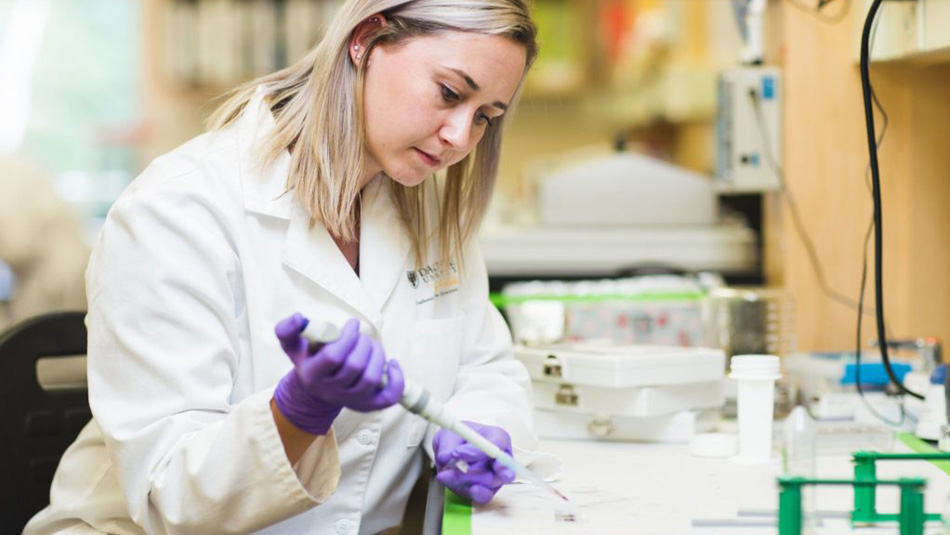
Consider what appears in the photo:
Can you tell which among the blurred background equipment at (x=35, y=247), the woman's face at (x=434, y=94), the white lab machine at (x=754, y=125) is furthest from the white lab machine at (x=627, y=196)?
the woman's face at (x=434, y=94)

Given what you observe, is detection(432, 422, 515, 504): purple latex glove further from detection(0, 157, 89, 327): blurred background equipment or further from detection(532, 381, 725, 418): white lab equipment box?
detection(0, 157, 89, 327): blurred background equipment

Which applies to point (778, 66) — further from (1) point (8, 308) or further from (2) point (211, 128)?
(1) point (8, 308)

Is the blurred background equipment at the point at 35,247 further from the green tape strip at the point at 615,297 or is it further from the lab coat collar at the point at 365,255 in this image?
the lab coat collar at the point at 365,255

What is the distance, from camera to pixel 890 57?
1.92 metres

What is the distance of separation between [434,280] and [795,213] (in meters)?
0.93

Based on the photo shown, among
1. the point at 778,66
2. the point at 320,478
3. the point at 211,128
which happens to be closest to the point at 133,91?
the point at 778,66

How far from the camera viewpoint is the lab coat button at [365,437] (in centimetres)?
144

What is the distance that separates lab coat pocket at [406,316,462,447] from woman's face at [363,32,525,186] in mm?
225

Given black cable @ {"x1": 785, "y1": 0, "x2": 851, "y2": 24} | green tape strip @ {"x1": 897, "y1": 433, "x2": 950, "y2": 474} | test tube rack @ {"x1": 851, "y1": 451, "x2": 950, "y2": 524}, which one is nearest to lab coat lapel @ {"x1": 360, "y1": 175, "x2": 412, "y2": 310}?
test tube rack @ {"x1": 851, "y1": 451, "x2": 950, "y2": 524}

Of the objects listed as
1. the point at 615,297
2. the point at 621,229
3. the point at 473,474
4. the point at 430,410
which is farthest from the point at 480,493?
the point at 621,229

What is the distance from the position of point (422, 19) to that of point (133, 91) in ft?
15.2

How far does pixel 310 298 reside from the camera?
142cm

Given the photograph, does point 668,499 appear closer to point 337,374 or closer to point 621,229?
point 337,374

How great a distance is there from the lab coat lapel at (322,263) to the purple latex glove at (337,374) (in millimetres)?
277
